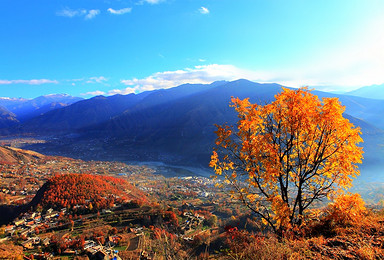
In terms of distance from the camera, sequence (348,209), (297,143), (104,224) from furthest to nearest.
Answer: (104,224) < (297,143) < (348,209)

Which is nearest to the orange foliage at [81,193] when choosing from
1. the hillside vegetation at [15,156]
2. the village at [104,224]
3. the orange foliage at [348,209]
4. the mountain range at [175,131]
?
the village at [104,224]

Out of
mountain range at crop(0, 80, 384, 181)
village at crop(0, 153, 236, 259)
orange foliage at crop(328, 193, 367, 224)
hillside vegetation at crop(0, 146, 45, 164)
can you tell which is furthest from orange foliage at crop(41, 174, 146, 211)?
hillside vegetation at crop(0, 146, 45, 164)

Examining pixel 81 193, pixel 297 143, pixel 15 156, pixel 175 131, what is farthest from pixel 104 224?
pixel 175 131

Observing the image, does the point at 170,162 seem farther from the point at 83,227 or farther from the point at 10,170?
the point at 83,227

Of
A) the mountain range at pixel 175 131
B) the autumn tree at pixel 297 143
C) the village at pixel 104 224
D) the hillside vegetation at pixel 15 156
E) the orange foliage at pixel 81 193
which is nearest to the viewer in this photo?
the autumn tree at pixel 297 143

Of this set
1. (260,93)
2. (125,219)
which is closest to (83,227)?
(125,219)

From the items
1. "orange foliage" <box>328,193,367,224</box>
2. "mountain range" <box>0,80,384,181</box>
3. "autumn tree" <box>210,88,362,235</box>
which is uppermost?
"autumn tree" <box>210,88,362,235</box>

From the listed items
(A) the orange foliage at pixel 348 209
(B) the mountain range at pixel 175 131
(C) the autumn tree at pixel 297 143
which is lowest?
(B) the mountain range at pixel 175 131

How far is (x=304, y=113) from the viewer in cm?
497

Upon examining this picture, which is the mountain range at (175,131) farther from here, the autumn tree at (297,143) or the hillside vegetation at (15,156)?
the autumn tree at (297,143)

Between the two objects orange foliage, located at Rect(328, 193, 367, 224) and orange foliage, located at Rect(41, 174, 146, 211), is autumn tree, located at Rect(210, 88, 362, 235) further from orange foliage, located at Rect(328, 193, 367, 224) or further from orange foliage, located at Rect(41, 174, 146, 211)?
orange foliage, located at Rect(41, 174, 146, 211)

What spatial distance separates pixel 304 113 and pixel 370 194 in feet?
170

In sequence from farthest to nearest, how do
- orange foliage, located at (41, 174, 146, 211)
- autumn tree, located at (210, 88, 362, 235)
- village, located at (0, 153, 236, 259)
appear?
1. orange foliage, located at (41, 174, 146, 211)
2. village, located at (0, 153, 236, 259)
3. autumn tree, located at (210, 88, 362, 235)

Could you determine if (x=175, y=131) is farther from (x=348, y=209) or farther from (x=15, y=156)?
(x=348, y=209)
